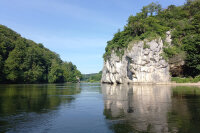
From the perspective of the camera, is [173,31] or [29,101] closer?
[29,101]

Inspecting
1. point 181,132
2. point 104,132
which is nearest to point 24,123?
point 104,132

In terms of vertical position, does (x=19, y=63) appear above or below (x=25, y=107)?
above

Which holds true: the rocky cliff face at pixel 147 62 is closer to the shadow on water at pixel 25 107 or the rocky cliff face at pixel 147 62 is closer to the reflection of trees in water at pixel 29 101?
the reflection of trees in water at pixel 29 101

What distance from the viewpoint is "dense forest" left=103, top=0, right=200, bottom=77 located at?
5362 cm

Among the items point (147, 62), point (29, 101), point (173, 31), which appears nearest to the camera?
point (29, 101)

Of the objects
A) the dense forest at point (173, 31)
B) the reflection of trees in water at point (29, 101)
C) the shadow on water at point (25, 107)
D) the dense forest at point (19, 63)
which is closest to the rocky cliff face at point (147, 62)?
the dense forest at point (173, 31)

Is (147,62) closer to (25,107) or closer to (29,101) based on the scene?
(29,101)

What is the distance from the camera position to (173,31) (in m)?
60.2

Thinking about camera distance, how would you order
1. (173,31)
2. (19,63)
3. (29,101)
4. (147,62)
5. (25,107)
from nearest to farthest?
(25,107), (29,101), (147,62), (173,31), (19,63)

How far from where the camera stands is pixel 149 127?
8.31 meters

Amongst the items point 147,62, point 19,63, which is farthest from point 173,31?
point 19,63

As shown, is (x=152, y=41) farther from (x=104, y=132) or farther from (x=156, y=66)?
(x=104, y=132)

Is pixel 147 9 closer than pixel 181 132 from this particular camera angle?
No

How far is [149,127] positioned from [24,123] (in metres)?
6.17
